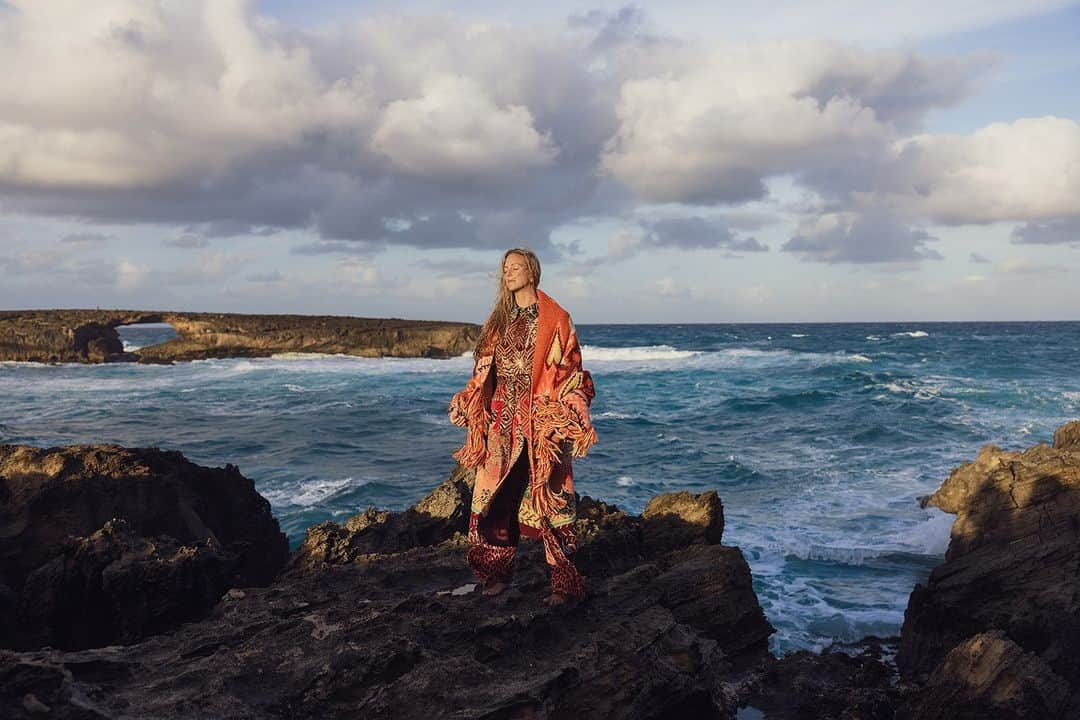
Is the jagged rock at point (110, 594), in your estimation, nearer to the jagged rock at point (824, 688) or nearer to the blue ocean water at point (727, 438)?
the jagged rock at point (824, 688)

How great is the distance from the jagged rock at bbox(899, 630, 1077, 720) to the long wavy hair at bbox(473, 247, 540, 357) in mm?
3406

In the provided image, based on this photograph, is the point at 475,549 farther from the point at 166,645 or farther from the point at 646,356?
the point at 646,356

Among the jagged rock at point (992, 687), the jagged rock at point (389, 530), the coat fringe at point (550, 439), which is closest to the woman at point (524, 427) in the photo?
the coat fringe at point (550, 439)

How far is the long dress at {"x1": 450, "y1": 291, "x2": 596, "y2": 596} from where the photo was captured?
Answer: 459 centimetres

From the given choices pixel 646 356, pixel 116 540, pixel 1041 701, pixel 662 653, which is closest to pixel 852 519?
pixel 1041 701

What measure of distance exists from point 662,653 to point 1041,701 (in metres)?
2.26

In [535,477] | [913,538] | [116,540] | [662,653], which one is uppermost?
[535,477]

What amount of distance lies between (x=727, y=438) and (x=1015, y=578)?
13.5 meters

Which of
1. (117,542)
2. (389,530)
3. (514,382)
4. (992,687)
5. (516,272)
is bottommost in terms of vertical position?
(992,687)

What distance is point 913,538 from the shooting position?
1112 cm

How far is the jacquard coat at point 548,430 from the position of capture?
179 inches

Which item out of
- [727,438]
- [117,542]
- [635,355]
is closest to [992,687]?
[117,542]

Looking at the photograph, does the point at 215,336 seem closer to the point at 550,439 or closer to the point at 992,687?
the point at 550,439

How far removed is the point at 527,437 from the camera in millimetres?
4656
